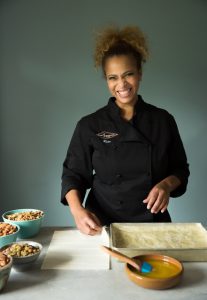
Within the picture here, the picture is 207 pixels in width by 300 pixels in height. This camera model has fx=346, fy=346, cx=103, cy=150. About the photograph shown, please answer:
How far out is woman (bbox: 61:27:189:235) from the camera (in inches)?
66.2

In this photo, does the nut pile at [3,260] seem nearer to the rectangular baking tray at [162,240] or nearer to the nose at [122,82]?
the rectangular baking tray at [162,240]

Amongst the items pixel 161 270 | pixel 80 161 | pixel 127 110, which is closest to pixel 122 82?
pixel 127 110

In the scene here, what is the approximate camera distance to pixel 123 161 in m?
1.68

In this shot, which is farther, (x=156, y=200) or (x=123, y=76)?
(x=123, y=76)

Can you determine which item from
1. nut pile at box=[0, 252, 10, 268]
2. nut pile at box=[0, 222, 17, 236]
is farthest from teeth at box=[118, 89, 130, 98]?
nut pile at box=[0, 252, 10, 268]

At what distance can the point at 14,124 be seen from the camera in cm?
285

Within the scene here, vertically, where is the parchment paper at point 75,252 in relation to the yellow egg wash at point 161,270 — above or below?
below

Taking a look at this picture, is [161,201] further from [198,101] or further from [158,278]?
[198,101]

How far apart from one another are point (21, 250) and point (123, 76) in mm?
957

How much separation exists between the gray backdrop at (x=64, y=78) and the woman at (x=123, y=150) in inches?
40.4

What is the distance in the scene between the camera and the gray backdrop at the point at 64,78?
2.77m

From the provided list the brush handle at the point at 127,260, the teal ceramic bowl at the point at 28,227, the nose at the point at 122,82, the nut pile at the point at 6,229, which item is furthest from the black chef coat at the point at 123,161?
the brush handle at the point at 127,260

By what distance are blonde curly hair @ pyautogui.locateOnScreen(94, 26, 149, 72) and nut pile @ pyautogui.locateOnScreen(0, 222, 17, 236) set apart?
3.09 ft

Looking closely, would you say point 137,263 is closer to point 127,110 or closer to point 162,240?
point 162,240
